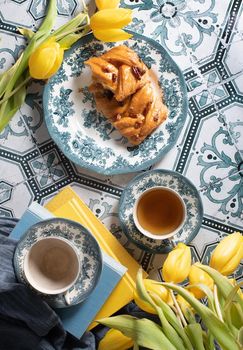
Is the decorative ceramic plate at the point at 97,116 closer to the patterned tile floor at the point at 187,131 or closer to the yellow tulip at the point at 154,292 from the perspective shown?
the patterned tile floor at the point at 187,131

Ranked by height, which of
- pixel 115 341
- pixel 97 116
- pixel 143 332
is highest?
pixel 97 116

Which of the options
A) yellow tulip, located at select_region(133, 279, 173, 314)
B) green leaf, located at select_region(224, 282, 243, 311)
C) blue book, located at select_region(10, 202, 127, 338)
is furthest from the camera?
blue book, located at select_region(10, 202, 127, 338)

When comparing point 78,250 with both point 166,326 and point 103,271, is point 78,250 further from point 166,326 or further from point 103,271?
point 166,326

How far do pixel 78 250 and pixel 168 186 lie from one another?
0.20 metres

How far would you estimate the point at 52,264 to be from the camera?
1152mm

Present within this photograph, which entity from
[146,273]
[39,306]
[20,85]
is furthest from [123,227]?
[20,85]

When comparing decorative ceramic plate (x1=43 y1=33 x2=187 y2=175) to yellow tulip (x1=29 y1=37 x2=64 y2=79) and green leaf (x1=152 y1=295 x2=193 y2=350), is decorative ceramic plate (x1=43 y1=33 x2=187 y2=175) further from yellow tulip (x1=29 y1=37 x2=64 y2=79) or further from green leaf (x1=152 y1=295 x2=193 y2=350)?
green leaf (x1=152 y1=295 x2=193 y2=350)

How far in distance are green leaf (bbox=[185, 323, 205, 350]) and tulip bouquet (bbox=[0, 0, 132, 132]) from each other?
1.69ft

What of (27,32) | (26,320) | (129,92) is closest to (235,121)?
(129,92)

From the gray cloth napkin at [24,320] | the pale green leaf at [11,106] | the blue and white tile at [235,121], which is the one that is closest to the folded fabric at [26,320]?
the gray cloth napkin at [24,320]

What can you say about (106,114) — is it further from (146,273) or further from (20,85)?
(146,273)

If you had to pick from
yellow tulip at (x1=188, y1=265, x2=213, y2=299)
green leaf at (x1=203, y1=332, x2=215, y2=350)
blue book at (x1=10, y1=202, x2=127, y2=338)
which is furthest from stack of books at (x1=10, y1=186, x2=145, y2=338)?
green leaf at (x1=203, y1=332, x2=215, y2=350)

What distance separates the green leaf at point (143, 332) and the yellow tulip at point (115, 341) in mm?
116

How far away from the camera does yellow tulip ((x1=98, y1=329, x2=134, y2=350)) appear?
1071mm
